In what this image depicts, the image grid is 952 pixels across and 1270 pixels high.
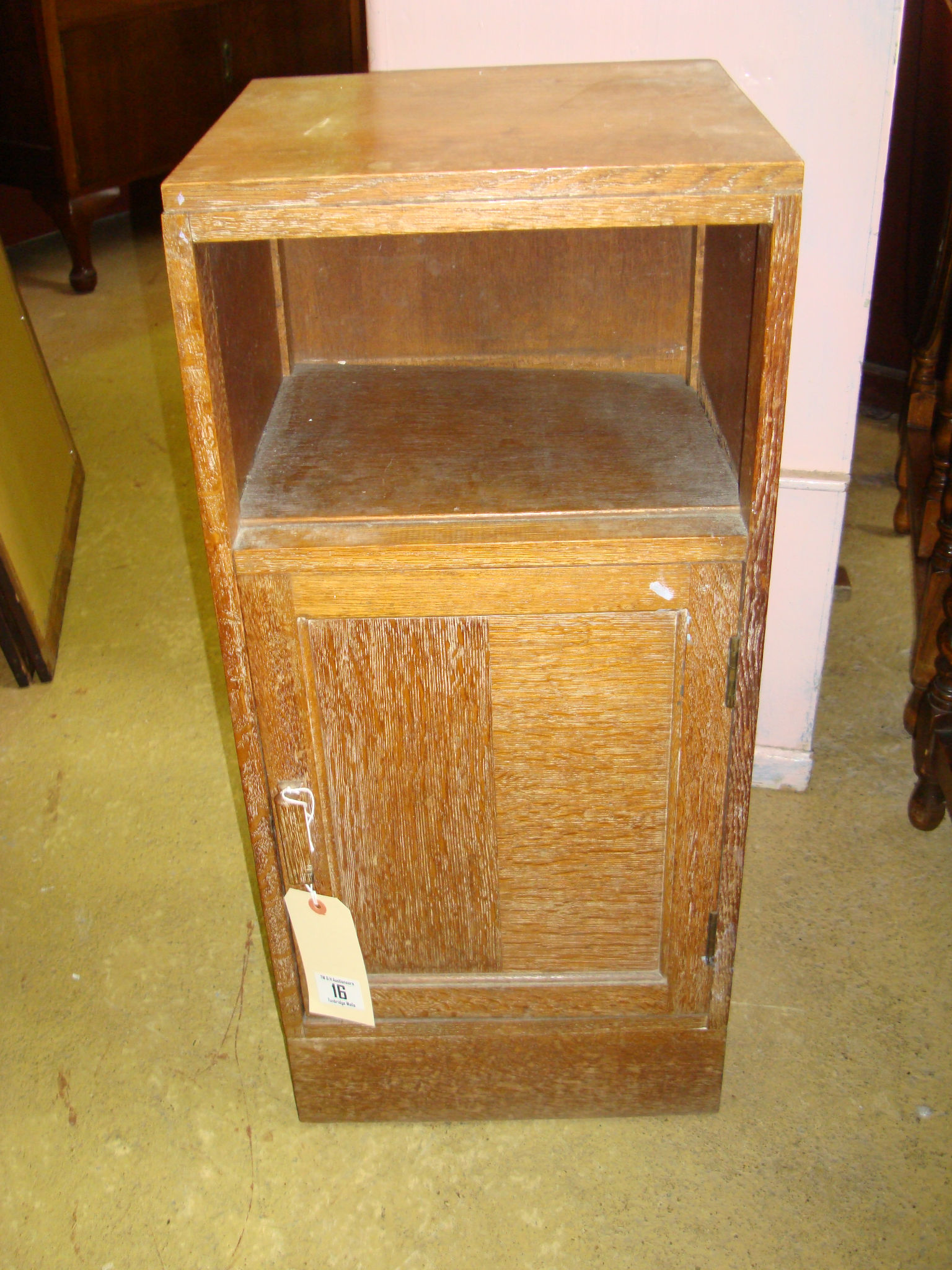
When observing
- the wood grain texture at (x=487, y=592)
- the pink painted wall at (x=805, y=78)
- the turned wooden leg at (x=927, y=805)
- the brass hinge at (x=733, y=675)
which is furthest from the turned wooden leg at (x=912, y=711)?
the wood grain texture at (x=487, y=592)

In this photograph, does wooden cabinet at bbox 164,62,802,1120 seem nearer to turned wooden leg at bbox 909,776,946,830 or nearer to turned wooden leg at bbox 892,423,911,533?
turned wooden leg at bbox 909,776,946,830

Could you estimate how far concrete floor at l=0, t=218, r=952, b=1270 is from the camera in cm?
124

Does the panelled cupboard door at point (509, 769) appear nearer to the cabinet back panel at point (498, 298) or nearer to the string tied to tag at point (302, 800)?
the string tied to tag at point (302, 800)

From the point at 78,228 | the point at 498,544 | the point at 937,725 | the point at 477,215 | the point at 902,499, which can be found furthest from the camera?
the point at 78,228

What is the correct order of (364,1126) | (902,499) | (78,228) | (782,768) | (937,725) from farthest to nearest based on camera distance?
1. (78,228)
2. (902,499)
3. (782,768)
4. (937,725)
5. (364,1126)

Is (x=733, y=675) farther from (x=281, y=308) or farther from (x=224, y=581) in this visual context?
(x=281, y=308)

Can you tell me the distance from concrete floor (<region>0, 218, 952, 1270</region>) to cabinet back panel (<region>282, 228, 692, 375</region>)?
801 millimetres

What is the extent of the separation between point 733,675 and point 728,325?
33cm

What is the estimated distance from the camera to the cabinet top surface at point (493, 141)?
2.85 ft

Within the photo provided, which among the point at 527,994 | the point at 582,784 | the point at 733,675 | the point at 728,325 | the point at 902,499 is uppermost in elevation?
the point at 728,325

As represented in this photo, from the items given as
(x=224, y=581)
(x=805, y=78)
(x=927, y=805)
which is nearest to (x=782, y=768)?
(x=927, y=805)

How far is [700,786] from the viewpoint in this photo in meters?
1.13

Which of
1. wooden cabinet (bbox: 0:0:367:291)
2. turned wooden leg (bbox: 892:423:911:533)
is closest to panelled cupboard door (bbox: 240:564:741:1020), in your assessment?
turned wooden leg (bbox: 892:423:911:533)

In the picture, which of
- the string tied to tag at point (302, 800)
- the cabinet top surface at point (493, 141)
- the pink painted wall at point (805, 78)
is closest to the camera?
the cabinet top surface at point (493, 141)
